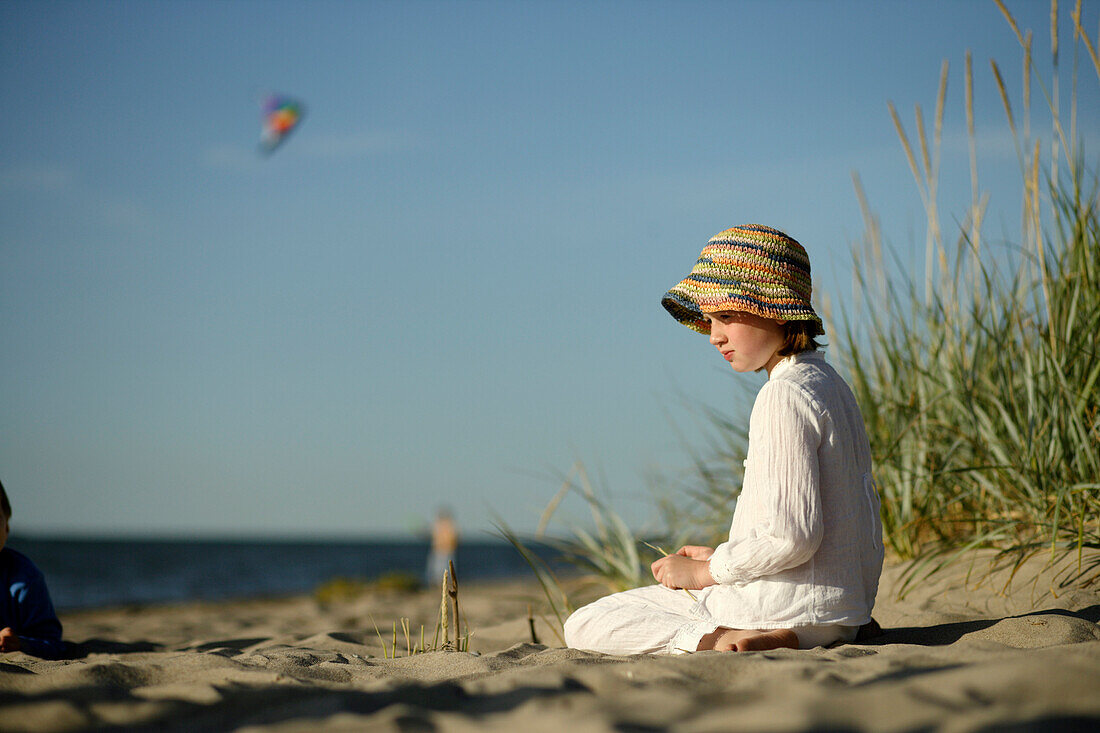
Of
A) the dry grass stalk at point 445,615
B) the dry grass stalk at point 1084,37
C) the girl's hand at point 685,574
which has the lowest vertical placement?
the dry grass stalk at point 445,615

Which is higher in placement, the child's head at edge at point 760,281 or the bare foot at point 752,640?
the child's head at edge at point 760,281

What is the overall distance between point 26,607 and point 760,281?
2.70 m

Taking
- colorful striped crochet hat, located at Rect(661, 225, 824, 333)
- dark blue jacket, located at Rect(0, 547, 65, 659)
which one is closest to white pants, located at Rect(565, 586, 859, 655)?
colorful striped crochet hat, located at Rect(661, 225, 824, 333)

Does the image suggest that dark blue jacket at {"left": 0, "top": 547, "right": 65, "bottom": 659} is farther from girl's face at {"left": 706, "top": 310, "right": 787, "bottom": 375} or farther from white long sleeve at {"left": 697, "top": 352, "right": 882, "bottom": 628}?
girl's face at {"left": 706, "top": 310, "right": 787, "bottom": 375}

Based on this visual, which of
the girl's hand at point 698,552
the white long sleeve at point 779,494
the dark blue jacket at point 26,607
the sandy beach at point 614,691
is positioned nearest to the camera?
the sandy beach at point 614,691

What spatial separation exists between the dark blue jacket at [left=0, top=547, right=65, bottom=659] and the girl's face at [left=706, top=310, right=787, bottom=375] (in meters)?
2.45

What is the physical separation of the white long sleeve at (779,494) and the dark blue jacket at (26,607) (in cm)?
239

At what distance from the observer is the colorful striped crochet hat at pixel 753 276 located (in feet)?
6.42

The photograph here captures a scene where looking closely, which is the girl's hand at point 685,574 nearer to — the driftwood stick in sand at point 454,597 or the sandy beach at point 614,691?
the sandy beach at point 614,691

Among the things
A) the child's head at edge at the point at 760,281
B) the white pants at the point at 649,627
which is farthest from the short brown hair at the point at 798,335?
the white pants at the point at 649,627

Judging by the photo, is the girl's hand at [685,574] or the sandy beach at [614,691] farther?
the girl's hand at [685,574]

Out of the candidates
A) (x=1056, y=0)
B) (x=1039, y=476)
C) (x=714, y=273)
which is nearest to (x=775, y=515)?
(x=714, y=273)

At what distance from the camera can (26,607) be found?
9.49 feet

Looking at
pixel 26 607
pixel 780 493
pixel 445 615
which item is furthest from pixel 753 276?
pixel 26 607
